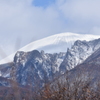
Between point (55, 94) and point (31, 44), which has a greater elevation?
point (31, 44)

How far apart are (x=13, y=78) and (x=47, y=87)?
16.4ft

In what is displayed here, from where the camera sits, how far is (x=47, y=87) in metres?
18.0

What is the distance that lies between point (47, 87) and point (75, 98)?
1614 mm

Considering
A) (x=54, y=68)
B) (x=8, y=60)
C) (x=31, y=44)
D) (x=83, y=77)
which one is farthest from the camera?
(x=54, y=68)

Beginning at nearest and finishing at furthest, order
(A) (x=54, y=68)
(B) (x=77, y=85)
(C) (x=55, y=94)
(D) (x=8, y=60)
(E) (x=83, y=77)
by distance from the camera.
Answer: (D) (x=8, y=60) → (C) (x=55, y=94) → (B) (x=77, y=85) → (E) (x=83, y=77) → (A) (x=54, y=68)

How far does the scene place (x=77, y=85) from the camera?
61.1 feet

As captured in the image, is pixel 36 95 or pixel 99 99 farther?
pixel 36 95

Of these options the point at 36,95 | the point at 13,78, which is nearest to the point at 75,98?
the point at 36,95

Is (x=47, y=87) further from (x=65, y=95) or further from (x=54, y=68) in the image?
(x=54, y=68)

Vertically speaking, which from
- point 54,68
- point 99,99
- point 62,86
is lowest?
point 99,99

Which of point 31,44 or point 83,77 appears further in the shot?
point 83,77

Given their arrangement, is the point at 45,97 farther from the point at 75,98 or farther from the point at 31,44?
the point at 31,44

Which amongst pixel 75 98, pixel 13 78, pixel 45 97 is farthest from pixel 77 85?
pixel 13 78

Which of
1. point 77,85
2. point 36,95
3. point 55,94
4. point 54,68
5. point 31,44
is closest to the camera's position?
point 31,44
